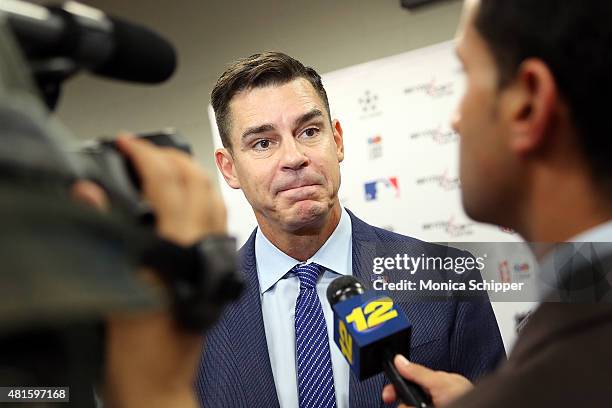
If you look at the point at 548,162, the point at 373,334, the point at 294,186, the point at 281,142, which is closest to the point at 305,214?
the point at 294,186

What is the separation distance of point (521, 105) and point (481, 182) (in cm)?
9

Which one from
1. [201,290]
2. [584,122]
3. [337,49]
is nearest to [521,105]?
[584,122]

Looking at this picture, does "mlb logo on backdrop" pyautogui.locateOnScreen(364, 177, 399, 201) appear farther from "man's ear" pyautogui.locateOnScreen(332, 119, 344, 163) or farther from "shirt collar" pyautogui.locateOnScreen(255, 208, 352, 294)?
"shirt collar" pyautogui.locateOnScreen(255, 208, 352, 294)

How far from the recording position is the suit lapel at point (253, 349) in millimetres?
1314

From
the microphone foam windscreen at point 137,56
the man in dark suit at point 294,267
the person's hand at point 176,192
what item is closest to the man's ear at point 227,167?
the man in dark suit at point 294,267

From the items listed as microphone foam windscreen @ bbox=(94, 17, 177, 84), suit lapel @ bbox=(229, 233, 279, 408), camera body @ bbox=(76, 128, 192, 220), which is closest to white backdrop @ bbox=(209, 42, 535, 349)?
suit lapel @ bbox=(229, 233, 279, 408)

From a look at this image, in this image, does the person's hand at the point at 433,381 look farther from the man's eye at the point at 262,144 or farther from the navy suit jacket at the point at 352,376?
the man's eye at the point at 262,144

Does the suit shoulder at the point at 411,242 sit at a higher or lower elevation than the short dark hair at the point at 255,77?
lower

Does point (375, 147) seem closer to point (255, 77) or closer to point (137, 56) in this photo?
point (255, 77)

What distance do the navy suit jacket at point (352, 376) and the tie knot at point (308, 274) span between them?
0.33 ft

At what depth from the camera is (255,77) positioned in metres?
Answer: 1.65

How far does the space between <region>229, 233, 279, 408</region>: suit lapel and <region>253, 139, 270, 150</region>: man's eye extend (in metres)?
0.32

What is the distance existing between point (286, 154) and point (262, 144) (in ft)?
0.30

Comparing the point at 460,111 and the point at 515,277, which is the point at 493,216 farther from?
the point at 515,277
